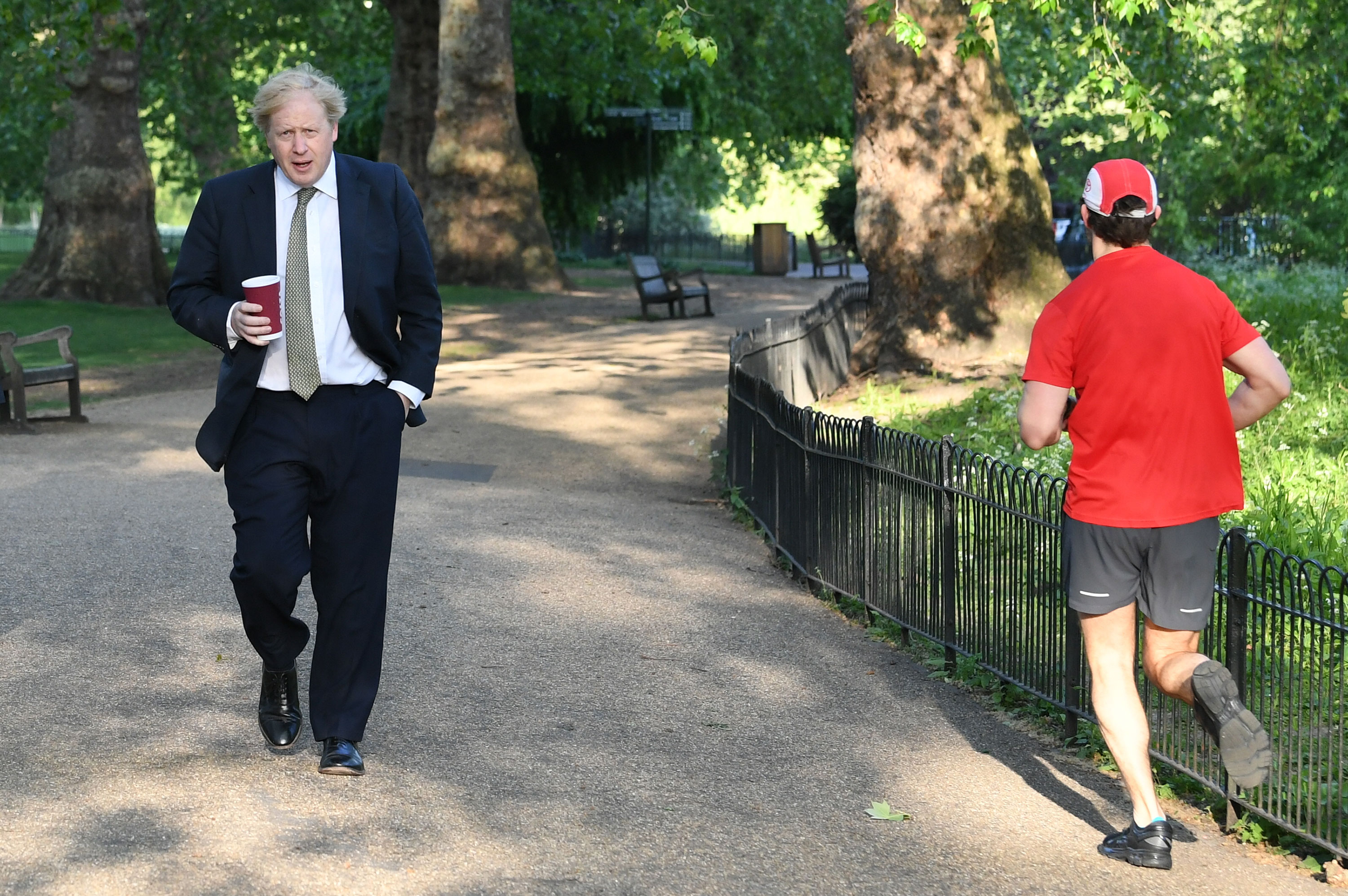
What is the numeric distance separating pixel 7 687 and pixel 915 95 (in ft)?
33.5

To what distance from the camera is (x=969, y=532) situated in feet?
20.5

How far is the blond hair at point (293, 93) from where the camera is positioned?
14.3ft

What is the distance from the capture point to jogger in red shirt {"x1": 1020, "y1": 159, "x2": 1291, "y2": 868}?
3883 millimetres

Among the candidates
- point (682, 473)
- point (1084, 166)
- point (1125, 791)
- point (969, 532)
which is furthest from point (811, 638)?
point (1084, 166)

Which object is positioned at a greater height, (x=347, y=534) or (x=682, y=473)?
(x=347, y=534)

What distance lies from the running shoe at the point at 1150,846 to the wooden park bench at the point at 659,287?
20063mm

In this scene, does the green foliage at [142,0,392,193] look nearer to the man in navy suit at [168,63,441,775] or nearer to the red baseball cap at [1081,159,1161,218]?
the man in navy suit at [168,63,441,775]

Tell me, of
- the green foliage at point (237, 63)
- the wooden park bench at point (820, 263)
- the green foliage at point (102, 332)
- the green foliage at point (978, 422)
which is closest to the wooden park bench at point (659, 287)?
the green foliage at point (102, 332)

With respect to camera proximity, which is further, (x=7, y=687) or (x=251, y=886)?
(x=7, y=687)

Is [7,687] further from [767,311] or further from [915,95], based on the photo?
[767,311]

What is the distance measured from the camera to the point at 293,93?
4375 mm

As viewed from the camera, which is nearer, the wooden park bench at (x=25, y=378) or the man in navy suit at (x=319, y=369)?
the man in navy suit at (x=319, y=369)

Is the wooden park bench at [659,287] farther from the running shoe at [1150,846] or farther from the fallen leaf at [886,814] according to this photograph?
the running shoe at [1150,846]

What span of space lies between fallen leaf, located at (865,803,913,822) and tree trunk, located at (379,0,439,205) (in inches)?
1033
